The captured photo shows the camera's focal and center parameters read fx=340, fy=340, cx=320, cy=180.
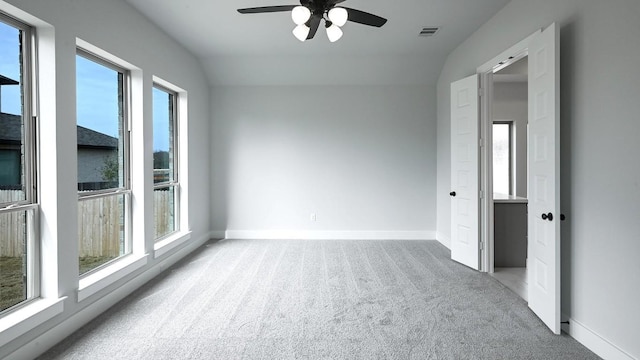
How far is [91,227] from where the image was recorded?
9.95 feet

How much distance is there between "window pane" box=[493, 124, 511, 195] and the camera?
670 centimetres

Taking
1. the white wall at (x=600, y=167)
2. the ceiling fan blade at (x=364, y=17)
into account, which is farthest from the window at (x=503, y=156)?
the ceiling fan blade at (x=364, y=17)

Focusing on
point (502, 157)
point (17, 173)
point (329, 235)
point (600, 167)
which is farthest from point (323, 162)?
point (17, 173)

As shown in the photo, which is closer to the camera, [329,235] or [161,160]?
[161,160]

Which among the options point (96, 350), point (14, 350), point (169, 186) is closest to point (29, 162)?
point (14, 350)

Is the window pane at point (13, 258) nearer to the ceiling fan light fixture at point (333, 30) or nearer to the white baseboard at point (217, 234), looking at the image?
the ceiling fan light fixture at point (333, 30)

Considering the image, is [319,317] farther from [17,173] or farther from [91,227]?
[17,173]

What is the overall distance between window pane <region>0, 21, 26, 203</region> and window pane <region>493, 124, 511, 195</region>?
701 centimetres

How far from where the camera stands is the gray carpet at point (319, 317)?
7.52 ft

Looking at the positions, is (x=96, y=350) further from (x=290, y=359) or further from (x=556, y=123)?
(x=556, y=123)

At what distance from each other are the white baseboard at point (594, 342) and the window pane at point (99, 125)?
13.2 ft

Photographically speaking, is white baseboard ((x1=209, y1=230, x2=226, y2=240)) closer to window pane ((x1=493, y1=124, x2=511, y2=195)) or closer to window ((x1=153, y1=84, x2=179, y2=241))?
window ((x1=153, y1=84, x2=179, y2=241))

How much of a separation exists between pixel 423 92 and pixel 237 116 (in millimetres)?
3188

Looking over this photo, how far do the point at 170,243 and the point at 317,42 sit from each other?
3.22m
